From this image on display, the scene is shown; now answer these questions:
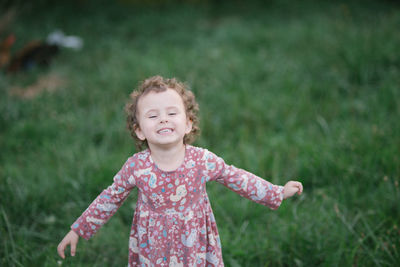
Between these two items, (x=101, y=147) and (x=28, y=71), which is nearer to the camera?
(x=101, y=147)

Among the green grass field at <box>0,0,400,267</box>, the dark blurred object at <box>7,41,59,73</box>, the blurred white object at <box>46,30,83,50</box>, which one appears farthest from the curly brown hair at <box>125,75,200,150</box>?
the blurred white object at <box>46,30,83,50</box>

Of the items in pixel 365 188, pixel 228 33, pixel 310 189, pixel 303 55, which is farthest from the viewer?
pixel 228 33

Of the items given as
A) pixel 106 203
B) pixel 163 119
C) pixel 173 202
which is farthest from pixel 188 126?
pixel 106 203

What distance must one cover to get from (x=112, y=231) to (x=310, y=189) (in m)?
1.45

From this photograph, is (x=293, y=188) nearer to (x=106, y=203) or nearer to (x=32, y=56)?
(x=106, y=203)

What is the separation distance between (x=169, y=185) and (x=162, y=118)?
0.28 meters

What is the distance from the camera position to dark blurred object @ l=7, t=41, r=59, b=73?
16.1ft

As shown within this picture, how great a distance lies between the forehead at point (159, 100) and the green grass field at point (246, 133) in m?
1.07

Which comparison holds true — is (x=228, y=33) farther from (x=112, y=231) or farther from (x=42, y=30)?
(x=112, y=231)

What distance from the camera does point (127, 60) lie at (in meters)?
4.98

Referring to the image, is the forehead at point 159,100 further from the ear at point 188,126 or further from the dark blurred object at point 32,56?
the dark blurred object at point 32,56

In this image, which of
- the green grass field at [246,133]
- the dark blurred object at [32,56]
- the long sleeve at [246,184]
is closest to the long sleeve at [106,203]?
the long sleeve at [246,184]

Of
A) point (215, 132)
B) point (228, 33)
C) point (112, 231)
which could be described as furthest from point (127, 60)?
point (112, 231)

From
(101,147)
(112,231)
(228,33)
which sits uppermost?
(228,33)
